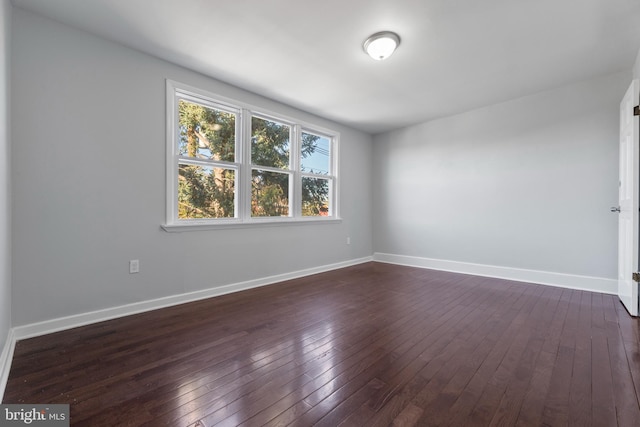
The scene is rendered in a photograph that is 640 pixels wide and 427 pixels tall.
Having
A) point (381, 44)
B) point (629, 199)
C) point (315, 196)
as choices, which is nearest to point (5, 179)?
point (381, 44)

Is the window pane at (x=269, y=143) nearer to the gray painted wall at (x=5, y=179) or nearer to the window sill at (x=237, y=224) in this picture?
the window sill at (x=237, y=224)

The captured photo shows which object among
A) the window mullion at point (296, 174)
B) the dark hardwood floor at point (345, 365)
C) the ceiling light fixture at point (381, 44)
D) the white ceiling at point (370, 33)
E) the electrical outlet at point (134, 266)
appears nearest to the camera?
the dark hardwood floor at point (345, 365)

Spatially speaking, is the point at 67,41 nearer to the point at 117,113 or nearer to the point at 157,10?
the point at 117,113

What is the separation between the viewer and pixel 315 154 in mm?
4664

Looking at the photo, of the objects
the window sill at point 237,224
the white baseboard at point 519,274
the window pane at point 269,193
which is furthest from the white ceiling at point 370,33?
the white baseboard at point 519,274

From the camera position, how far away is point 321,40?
255 cm

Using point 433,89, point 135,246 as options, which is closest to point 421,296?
point 433,89

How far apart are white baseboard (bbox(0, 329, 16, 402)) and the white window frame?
1303 mm

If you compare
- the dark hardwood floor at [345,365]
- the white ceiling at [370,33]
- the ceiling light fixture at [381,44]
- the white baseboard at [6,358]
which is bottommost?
the dark hardwood floor at [345,365]

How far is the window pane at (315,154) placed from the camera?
14.6ft

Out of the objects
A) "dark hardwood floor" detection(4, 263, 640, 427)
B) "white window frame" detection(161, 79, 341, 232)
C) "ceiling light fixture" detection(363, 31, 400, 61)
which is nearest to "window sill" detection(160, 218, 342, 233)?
"white window frame" detection(161, 79, 341, 232)

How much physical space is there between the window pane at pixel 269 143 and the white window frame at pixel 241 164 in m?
0.08

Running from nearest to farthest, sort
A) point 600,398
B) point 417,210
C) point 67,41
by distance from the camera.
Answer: point 600,398 → point 67,41 → point 417,210

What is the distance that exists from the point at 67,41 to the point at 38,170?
1.12 meters
